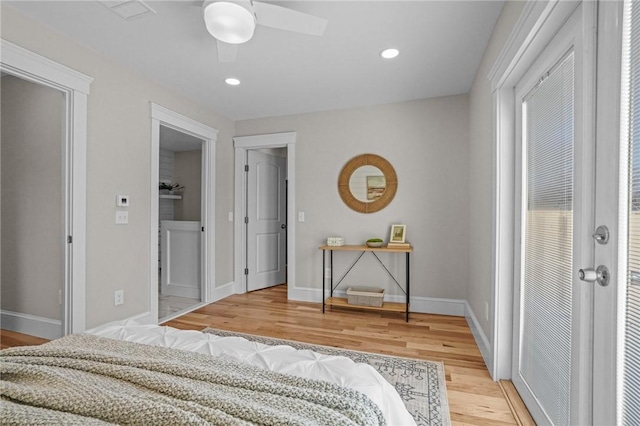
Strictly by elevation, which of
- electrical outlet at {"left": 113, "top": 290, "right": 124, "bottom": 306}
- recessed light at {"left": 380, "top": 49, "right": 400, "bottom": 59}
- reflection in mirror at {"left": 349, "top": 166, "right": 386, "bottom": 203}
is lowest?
electrical outlet at {"left": 113, "top": 290, "right": 124, "bottom": 306}

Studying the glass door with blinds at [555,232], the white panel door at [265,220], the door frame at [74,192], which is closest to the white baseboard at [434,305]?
the glass door with blinds at [555,232]

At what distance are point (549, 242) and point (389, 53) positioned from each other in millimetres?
1783

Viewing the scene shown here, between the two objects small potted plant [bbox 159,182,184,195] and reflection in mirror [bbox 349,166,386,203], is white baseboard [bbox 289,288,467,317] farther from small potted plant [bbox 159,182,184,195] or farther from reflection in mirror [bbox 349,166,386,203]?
small potted plant [bbox 159,182,184,195]

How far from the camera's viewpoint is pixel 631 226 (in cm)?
86

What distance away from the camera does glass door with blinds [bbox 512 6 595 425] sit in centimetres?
104

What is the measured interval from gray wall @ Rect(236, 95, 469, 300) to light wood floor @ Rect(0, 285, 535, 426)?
0.47 meters

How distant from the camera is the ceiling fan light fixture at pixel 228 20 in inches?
60.2

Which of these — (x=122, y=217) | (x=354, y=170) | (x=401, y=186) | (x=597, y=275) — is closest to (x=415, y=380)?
(x=597, y=275)

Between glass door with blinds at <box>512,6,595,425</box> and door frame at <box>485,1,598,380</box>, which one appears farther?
door frame at <box>485,1,598,380</box>

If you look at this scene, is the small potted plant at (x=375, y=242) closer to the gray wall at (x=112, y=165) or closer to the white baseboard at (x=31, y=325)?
the gray wall at (x=112, y=165)

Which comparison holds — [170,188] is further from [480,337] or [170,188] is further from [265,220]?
[480,337]

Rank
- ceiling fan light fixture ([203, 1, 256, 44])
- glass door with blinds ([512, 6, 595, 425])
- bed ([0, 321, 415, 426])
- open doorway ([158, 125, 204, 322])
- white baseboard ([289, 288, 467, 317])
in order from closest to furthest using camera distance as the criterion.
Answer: bed ([0, 321, 415, 426])
glass door with blinds ([512, 6, 595, 425])
ceiling fan light fixture ([203, 1, 256, 44])
white baseboard ([289, 288, 467, 317])
open doorway ([158, 125, 204, 322])

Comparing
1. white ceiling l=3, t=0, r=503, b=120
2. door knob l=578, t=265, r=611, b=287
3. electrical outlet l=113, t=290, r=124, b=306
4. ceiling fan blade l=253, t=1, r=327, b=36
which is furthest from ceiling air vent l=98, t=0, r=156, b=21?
door knob l=578, t=265, r=611, b=287

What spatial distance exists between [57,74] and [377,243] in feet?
10.1
